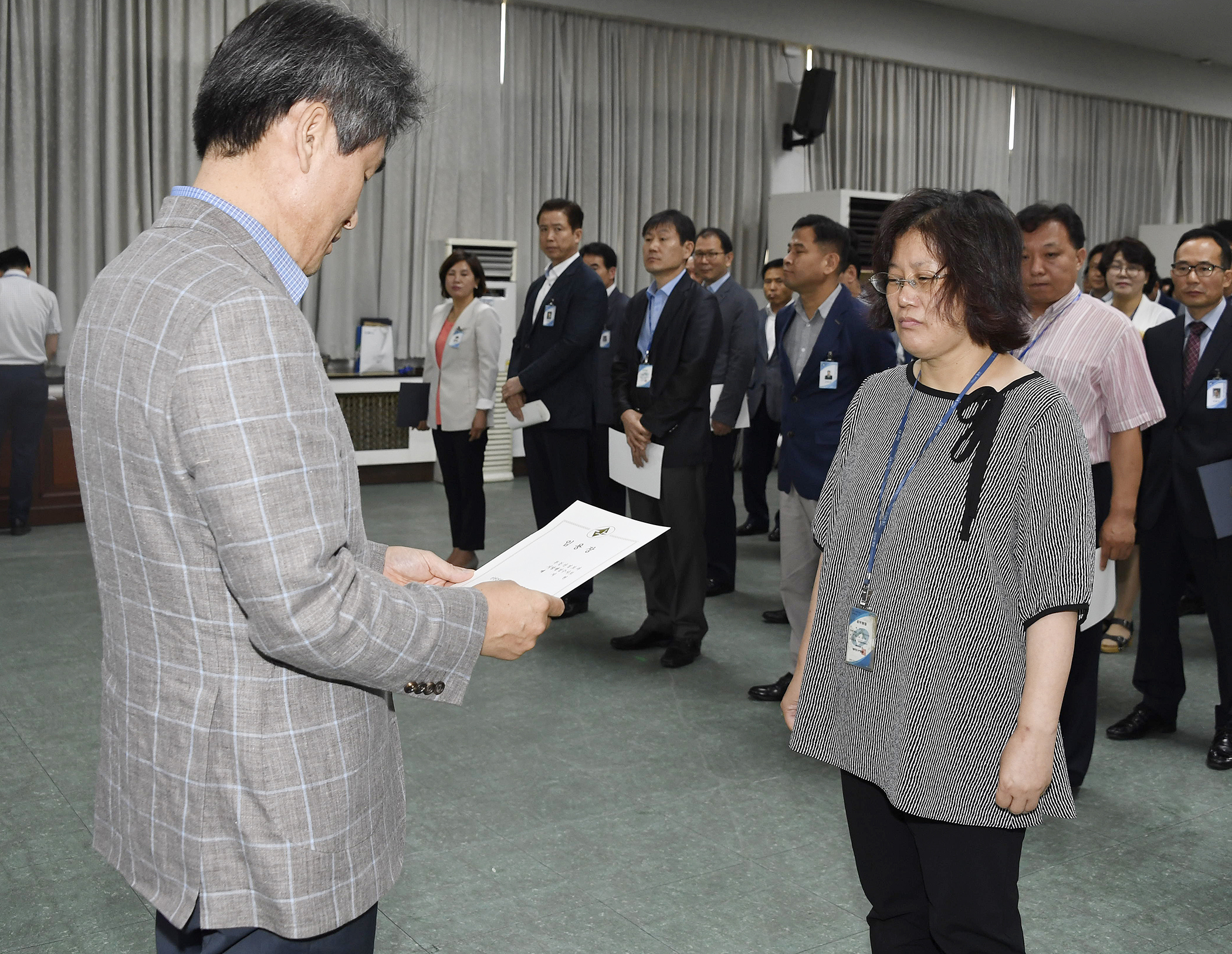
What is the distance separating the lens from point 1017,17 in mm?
10758

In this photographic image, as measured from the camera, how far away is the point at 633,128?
30.4ft

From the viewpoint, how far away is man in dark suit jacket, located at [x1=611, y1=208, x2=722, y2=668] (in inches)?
159

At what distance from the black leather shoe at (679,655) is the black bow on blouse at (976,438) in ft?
8.75

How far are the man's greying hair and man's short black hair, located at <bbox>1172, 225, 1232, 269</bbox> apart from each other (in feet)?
9.95

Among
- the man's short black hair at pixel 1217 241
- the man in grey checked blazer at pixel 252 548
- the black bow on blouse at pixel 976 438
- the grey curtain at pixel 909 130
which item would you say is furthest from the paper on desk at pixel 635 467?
the grey curtain at pixel 909 130

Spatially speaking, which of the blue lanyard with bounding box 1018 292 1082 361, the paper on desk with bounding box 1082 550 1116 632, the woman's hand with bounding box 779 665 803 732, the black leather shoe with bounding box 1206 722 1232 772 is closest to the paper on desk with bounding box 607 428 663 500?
the blue lanyard with bounding box 1018 292 1082 361

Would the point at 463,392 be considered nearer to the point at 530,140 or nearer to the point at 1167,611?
the point at 1167,611

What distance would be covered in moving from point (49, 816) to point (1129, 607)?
13.8 ft

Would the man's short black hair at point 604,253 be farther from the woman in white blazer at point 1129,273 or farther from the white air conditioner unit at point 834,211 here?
the white air conditioner unit at point 834,211

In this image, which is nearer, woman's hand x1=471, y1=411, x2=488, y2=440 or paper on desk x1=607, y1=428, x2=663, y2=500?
paper on desk x1=607, y1=428, x2=663, y2=500

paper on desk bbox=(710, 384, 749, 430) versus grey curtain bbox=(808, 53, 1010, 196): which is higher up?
grey curtain bbox=(808, 53, 1010, 196)

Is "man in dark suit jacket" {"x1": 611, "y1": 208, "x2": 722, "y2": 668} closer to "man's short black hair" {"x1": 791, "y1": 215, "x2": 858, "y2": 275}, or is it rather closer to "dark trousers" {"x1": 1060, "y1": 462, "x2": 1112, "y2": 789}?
"man's short black hair" {"x1": 791, "y1": 215, "x2": 858, "y2": 275}

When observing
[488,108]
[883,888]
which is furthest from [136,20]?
[883,888]

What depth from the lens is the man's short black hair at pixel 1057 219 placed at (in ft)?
9.41
